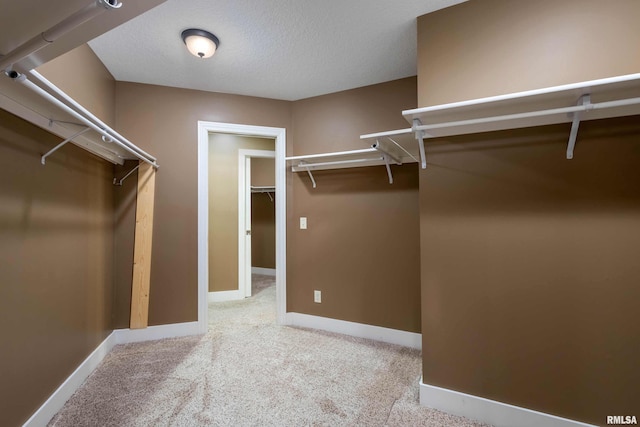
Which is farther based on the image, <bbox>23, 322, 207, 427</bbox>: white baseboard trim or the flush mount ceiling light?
the flush mount ceiling light

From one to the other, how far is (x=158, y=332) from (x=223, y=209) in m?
1.85

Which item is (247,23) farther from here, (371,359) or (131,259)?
(371,359)

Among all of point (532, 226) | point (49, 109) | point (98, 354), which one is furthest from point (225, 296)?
point (532, 226)

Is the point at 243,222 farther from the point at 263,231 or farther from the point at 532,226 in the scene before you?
the point at 532,226

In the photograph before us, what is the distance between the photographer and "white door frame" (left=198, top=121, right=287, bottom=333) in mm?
2789

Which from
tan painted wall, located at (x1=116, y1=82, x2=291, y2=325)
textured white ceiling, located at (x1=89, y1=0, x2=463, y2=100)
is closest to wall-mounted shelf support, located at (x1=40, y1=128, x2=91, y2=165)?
textured white ceiling, located at (x1=89, y1=0, x2=463, y2=100)

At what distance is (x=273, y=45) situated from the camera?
208 cm

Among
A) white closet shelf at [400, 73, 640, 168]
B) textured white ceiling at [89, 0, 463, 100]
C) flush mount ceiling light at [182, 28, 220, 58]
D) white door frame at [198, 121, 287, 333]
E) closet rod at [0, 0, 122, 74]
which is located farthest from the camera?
white door frame at [198, 121, 287, 333]

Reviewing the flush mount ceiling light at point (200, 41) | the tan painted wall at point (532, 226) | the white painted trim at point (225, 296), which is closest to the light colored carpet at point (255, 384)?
the tan painted wall at point (532, 226)

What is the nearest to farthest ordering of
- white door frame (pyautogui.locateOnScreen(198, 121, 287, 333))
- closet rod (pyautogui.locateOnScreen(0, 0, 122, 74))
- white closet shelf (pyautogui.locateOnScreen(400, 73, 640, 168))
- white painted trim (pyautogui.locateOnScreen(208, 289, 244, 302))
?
1. closet rod (pyautogui.locateOnScreen(0, 0, 122, 74))
2. white closet shelf (pyautogui.locateOnScreen(400, 73, 640, 168))
3. white door frame (pyautogui.locateOnScreen(198, 121, 287, 333))
4. white painted trim (pyautogui.locateOnScreen(208, 289, 244, 302))

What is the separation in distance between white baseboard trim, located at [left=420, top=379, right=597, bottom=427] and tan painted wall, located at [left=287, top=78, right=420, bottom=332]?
0.80 meters

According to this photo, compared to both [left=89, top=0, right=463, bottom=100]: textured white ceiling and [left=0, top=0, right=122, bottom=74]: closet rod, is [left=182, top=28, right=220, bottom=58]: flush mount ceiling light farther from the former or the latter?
[left=0, top=0, right=122, bottom=74]: closet rod

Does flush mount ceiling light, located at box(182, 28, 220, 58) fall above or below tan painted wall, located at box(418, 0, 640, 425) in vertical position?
above

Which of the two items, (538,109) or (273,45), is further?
(273,45)
